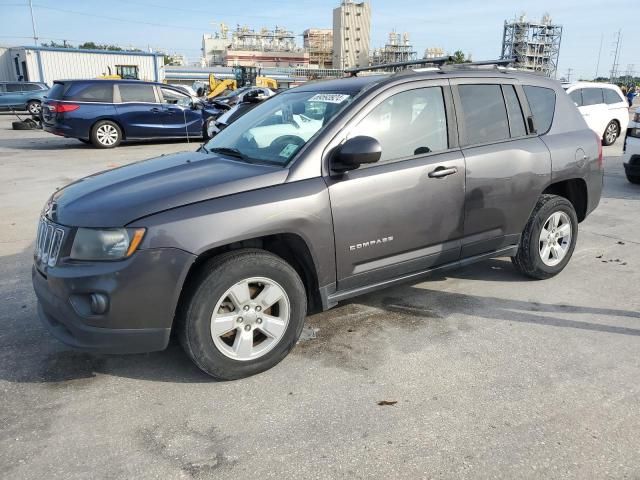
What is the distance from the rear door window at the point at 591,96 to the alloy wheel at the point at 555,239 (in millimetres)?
10515

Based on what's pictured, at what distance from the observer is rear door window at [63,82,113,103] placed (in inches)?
527

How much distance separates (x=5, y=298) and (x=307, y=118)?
2944 mm

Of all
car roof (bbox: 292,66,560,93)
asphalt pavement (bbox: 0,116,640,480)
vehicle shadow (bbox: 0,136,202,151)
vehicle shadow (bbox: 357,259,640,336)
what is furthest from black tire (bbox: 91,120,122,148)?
vehicle shadow (bbox: 357,259,640,336)

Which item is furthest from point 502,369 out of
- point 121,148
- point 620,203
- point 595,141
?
point 121,148

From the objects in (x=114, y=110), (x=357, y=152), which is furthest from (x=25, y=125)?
(x=357, y=152)

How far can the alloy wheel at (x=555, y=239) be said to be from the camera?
4582mm

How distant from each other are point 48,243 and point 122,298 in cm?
67

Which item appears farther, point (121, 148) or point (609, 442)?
point (121, 148)

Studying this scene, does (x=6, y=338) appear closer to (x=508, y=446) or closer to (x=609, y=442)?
(x=508, y=446)

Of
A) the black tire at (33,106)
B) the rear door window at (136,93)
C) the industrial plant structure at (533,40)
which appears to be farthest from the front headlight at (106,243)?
the industrial plant structure at (533,40)

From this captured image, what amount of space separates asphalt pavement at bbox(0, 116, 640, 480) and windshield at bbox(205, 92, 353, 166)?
1.32m

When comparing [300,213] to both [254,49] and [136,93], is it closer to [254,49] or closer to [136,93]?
[136,93]

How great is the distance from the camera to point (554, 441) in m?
2.57

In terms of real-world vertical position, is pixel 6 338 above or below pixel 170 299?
below
